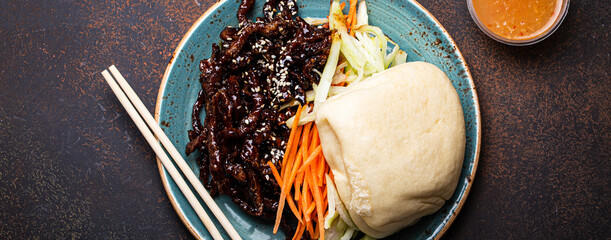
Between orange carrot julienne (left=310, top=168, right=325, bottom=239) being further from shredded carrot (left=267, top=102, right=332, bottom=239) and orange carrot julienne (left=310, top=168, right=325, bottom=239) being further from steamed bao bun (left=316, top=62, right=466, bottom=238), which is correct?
steamed bao bun (left=316, top=62, right=466, bottom=238)

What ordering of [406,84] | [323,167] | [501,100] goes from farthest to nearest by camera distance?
[501,100] → [323,167] → [406,84]

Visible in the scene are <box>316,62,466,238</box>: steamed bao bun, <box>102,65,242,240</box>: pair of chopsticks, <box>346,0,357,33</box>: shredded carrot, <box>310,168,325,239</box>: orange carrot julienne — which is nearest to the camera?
<box>316,62,466,238</box>: steamed bao bun

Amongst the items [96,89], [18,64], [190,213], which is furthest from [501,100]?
[18,64]

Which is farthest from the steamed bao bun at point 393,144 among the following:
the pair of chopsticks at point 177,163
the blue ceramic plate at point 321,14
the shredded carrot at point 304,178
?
the pair of chopsticks at point 177,163

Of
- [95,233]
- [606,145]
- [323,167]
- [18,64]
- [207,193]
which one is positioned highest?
[18,64]

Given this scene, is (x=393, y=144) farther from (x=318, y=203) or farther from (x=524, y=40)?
(x=524, y=40)

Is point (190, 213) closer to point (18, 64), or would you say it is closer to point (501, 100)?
point (18, 64)

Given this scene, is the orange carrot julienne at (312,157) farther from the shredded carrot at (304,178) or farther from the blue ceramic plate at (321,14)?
the blue ceramic plate at (321,14)

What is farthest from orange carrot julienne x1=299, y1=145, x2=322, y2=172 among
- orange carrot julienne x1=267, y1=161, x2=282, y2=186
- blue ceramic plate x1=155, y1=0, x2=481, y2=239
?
blue ceramic plate x1=155, y1=0, x2=481, y2=239
